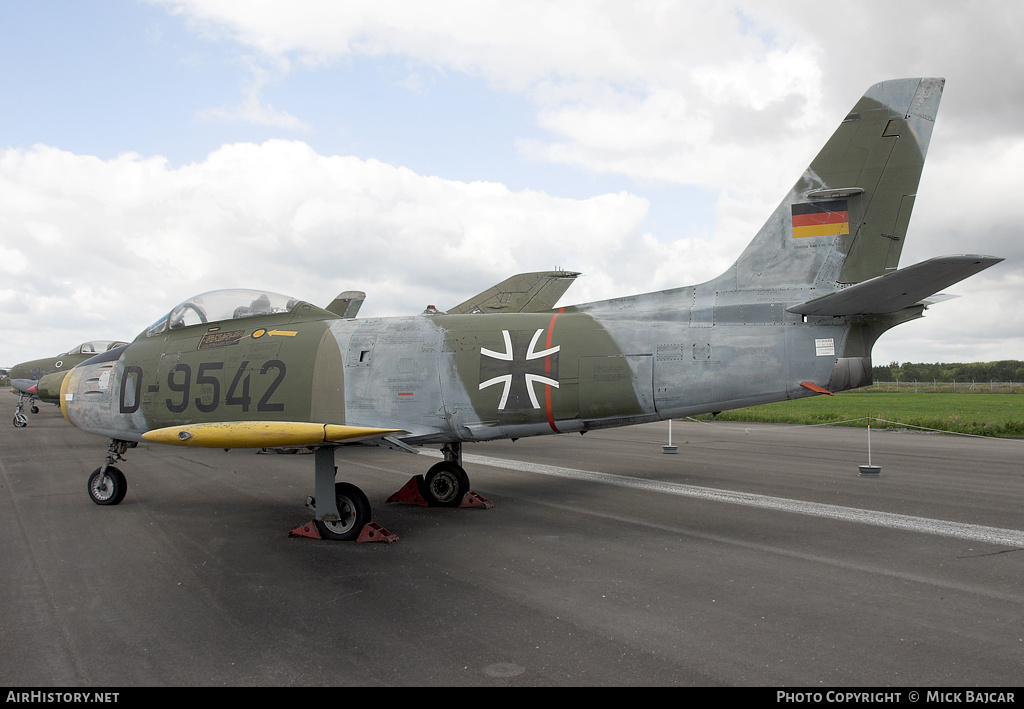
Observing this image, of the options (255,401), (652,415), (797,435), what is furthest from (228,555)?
(797,435)

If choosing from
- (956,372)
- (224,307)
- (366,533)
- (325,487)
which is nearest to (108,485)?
(224,307)

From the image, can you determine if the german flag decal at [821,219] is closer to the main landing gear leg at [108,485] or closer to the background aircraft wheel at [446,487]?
the background aircraft wheel at [446,487]

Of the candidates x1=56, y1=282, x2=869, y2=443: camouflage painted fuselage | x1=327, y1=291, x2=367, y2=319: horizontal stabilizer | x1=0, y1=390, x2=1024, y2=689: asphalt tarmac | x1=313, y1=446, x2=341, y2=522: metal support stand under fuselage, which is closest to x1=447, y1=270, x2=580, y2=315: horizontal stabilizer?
x1=327, y1=291, x2=367, y2=319: horizontal stabilizer

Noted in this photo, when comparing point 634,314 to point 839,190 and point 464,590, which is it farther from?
point 464,590

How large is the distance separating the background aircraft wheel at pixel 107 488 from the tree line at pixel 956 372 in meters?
102

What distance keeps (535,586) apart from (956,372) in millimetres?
118974

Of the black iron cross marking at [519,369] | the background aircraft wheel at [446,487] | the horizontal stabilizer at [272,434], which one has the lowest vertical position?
the background aircraft wheel at [446,487]

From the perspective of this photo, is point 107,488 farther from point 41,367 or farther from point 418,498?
point 41,367

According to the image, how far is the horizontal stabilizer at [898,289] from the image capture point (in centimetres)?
487

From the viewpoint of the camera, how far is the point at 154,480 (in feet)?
38.3

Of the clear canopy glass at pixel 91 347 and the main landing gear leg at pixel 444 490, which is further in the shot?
the clear canopy glass at pixel 91 347

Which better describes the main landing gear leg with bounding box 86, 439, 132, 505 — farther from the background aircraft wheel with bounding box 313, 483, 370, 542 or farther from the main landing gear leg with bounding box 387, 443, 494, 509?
the main landing gear leg with bounding box 387, 443, 494, 509

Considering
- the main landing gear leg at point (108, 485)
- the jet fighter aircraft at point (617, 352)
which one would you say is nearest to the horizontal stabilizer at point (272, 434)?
the jet fighter aircraft at point (617, 352)
